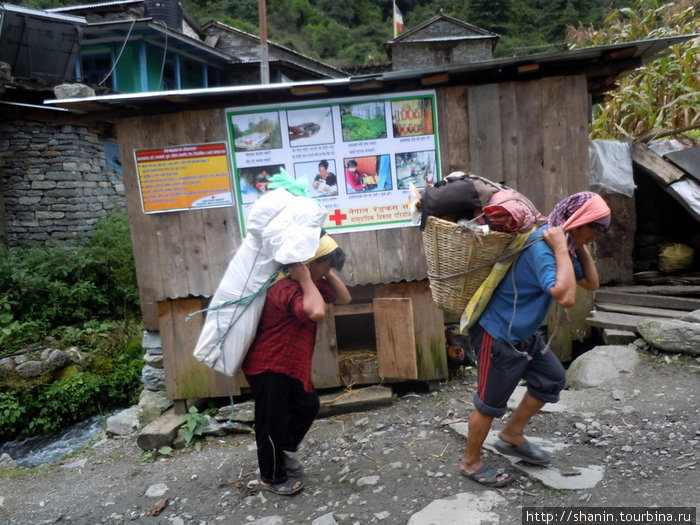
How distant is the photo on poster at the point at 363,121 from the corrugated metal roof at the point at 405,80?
0.14 metres

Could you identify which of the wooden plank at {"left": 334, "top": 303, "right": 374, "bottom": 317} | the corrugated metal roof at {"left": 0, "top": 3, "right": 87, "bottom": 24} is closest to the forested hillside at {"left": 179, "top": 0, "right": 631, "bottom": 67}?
the corrugated metal roof at {"left": 0, "top": 3, "right": 87, "bottom": 24}

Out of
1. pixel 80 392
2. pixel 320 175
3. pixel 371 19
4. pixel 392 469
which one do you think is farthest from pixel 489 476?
pixel 371 19

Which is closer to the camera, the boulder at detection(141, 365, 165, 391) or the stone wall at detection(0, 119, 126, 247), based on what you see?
the boulder at detection(141, 365, 165, 391)

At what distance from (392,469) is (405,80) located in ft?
10.5

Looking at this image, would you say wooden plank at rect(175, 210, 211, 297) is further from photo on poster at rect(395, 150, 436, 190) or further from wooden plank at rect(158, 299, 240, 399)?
photo on poster at rect(395, 150, 436, 190)

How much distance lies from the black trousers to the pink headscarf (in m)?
1.87

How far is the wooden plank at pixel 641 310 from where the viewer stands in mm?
5306

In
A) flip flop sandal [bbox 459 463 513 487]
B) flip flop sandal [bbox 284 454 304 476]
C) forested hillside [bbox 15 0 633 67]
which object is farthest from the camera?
forested hillside [bbox 15 0 633 67]

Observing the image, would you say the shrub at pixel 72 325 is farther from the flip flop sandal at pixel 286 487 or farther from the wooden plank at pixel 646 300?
the wooden plank at pixel 646 300

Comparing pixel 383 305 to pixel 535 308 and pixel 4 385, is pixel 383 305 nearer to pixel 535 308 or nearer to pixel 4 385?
pixel 535 308

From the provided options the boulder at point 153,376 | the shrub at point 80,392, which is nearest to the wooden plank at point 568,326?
the boulder at point 153,376

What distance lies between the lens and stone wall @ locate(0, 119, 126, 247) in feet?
37.5

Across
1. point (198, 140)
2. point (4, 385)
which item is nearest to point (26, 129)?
point (4, 385)

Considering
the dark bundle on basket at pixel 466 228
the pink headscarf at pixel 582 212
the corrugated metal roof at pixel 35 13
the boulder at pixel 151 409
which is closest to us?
the pink headscarf at pixel 582 212
